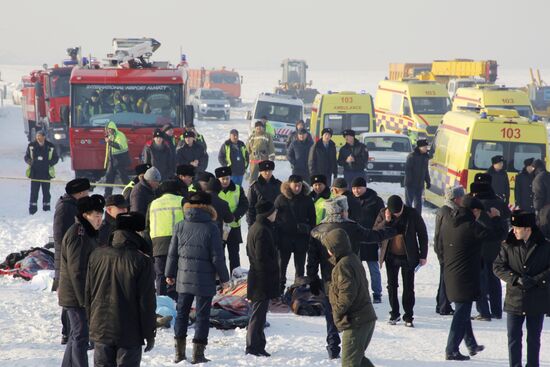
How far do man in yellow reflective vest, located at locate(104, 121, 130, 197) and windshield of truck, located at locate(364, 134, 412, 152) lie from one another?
7.01 meters

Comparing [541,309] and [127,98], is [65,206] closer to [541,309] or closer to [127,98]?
[541,309]

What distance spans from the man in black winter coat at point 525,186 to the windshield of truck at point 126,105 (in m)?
8.55

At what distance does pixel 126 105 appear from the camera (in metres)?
22.9

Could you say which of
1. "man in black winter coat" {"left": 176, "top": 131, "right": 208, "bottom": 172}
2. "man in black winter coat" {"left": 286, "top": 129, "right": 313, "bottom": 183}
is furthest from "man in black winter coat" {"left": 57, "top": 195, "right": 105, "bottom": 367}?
"man in black winter coat" {"left": 286, "top": 129, "right": 313, "bottom": 183}

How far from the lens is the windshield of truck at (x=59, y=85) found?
95.6ft

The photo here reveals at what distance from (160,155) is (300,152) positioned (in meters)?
3.23

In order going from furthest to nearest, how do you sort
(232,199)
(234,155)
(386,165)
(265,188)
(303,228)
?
(386,165)
(234,155)
(265,188)
(232,199)
(303,228)

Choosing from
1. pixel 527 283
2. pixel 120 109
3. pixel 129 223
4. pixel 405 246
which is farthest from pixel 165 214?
pixel 120 109

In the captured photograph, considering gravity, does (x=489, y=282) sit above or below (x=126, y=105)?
below

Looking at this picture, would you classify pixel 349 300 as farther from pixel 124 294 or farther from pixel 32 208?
pixel 32 208

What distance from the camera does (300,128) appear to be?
22.3 meters

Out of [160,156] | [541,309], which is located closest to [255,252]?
[541,309]

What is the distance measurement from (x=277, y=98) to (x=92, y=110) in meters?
11.6

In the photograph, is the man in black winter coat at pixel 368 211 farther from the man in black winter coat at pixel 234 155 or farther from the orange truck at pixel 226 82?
the orange truck at pixel 226 82
